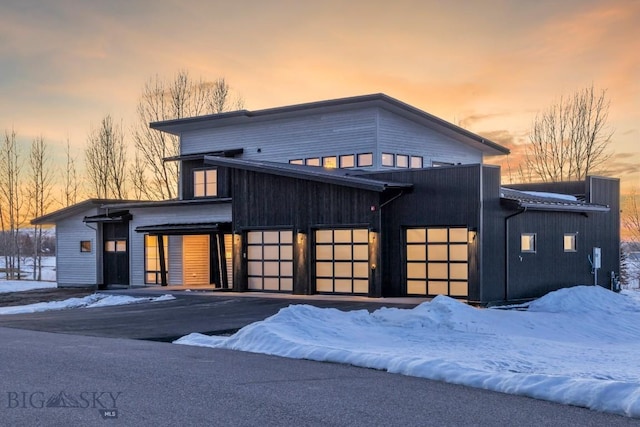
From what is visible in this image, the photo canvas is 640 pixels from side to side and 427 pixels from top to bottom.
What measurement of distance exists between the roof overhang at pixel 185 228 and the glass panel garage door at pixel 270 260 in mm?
1694

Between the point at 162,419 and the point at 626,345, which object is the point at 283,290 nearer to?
the point at 626,345

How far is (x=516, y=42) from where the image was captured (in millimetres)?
26281

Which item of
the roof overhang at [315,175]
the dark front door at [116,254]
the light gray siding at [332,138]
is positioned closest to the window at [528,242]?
the roof overhang at [315,175]

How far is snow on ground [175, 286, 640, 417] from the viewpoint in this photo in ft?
26.7

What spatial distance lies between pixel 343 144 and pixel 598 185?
10.8 m

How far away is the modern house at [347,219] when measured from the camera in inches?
863

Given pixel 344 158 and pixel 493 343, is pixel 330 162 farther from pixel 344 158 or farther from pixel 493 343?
pixel 493 343

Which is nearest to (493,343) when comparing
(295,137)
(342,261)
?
(342,261)

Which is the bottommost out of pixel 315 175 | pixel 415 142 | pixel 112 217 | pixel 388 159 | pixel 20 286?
pixel 20 286

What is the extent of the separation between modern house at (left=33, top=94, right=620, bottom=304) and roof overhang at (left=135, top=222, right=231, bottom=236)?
6 cm

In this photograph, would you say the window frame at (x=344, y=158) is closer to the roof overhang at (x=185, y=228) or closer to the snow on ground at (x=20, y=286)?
the roof overhang at (x=185, y=228)

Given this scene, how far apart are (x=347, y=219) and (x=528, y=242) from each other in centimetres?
641

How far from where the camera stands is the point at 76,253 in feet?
116

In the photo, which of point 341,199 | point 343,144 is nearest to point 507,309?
point 341,199
